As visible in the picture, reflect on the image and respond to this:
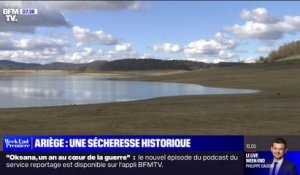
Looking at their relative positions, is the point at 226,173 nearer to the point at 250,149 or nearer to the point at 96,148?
the point at 250,149

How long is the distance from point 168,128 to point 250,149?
10.9m

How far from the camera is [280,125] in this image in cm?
1939

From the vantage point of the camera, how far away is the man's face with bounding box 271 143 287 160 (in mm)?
7142

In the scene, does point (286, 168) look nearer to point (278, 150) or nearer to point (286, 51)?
point (278, 150)

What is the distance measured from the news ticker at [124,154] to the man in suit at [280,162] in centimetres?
11

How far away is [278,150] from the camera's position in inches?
282

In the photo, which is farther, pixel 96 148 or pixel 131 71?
pixel 131 71

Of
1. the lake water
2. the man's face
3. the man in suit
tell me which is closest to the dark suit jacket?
the man in suit

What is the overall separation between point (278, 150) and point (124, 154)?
2.35m

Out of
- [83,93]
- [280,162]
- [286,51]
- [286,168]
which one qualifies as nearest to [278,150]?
[280,162]

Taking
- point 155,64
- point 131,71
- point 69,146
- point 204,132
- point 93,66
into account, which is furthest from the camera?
point 93,66

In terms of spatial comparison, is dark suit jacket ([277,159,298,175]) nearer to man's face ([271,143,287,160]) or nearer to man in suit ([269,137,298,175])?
man in suit ([269,137,298,175])

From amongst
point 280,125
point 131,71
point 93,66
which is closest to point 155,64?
point 131,71

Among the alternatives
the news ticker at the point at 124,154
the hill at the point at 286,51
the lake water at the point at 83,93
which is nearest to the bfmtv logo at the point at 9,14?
the news ticker at the point at 124,154
